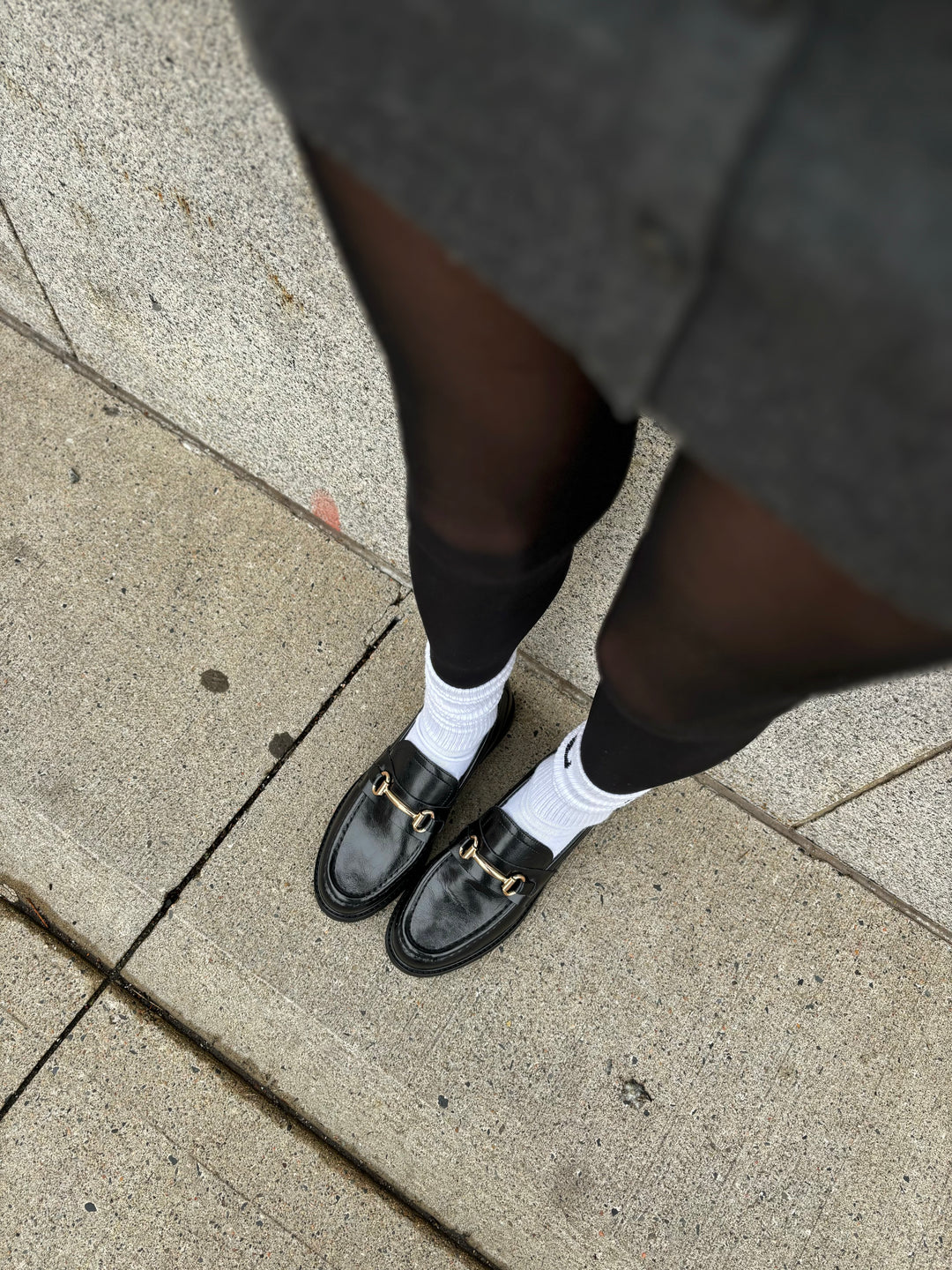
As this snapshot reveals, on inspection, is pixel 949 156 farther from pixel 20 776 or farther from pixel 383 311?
pixel 20 776

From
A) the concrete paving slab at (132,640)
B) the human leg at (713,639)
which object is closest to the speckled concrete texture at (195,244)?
the concrete paving slab at (132,640)

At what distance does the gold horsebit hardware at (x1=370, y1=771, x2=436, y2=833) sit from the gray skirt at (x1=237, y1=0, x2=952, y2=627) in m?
1.06

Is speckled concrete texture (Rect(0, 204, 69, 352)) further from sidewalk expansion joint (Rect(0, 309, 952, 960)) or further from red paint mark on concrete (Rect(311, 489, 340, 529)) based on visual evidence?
red paint mark on concrete (Rect(311, 489, 340, 529))

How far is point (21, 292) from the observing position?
1935mm

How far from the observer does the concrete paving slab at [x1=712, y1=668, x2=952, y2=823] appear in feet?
4.36

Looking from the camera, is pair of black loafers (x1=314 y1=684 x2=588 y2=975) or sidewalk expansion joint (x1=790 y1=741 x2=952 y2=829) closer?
sidewalk expansion joint (x1=790 y1=741 x2=952 y2=829)

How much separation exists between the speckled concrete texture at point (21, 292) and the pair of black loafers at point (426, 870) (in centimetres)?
127

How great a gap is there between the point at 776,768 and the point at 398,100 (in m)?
1.37

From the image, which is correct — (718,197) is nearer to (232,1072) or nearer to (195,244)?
(195,244)

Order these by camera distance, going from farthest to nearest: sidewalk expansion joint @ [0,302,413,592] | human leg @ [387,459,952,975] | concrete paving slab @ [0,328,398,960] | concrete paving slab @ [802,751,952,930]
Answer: sidewalk expansion joint @ [0,302,413,592] → concrete paving slab @ [0,328,398,960] → concrete paving slab @ [802,751,952,930] → human leg @ [387,459,952,975]

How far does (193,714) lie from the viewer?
1706 millimetres

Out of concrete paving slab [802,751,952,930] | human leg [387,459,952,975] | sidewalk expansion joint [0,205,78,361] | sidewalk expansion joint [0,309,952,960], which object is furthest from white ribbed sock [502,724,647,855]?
sidewalk expansion joint [0,205,78,361]

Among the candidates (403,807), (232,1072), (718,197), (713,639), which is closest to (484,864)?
(403,807)

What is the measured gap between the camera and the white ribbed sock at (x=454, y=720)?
1.37 m
